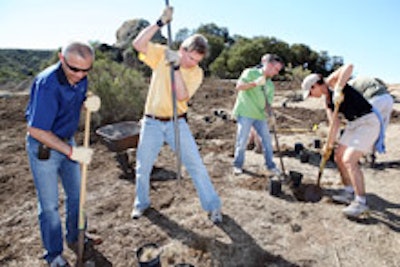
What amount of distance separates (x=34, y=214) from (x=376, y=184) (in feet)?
14.5

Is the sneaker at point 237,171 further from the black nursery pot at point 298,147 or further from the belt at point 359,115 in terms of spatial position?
the belt at point 359,115

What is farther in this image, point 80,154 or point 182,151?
point 182,151

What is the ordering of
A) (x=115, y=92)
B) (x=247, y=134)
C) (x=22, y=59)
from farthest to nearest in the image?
(x=22, y=59) → (x=115, y=92) → (x=247, y=134)

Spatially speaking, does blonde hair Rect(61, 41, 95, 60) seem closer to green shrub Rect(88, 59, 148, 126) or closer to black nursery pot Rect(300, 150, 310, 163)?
black nursery pot Rect(300, 150, 310, 163)

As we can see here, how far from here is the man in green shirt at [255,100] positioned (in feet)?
14.9

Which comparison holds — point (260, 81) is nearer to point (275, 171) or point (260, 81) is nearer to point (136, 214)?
point (275, 171)

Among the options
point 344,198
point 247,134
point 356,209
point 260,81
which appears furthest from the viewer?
point 247,134

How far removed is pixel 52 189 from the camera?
268 cm

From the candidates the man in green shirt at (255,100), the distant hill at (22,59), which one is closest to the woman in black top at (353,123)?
the man in green shirt at (255,100)

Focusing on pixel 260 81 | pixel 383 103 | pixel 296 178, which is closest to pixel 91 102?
pixel 260 81

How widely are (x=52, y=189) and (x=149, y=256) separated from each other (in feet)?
3.17

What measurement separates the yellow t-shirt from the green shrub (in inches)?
171

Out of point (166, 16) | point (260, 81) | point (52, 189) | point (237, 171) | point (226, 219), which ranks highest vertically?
point (166, 16)

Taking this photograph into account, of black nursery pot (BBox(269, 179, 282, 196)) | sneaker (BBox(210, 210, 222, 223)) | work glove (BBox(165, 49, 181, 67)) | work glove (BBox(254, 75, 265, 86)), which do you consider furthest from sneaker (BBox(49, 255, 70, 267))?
work glove (BBox(254, 75, 265, 86))
